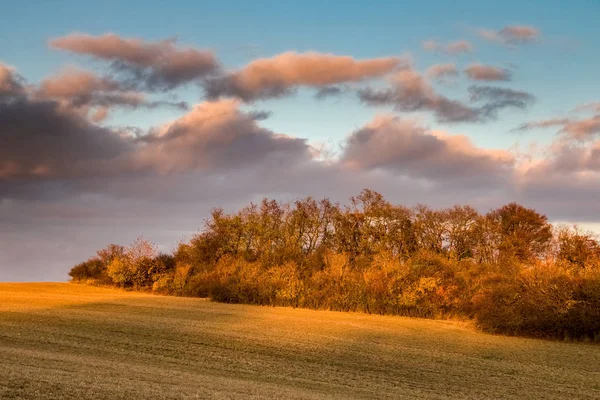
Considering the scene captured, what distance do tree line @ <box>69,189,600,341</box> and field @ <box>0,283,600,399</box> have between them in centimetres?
243

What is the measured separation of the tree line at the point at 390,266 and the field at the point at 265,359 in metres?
2.43

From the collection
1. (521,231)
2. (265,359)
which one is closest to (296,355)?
(265,359)

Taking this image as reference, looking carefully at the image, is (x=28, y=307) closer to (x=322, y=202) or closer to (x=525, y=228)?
(x=322, y=202)

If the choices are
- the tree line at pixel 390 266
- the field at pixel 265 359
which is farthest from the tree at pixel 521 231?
the field at pixel 265 359

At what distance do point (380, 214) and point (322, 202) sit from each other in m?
7.43

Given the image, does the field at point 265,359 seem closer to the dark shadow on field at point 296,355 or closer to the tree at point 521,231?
the dark shadow on field at point 296,355

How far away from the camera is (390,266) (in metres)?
51.7

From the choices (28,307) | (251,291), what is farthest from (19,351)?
(251,291)

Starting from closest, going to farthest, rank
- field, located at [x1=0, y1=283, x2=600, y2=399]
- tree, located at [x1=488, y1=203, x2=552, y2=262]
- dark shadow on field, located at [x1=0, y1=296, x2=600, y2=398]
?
field, located at [x1=0, y1=283, x2=600, y2=399] < dark shadow on field, located at [x1=0, y1=296, x2=600, y2=398] < tree, located at [x1=488, y1=203, x2=552, y2=262]

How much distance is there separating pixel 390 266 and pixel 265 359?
27641 mm

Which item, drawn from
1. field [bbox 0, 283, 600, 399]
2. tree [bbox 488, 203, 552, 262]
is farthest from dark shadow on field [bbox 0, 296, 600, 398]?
tree [bbox 488, 203, 552, 262]

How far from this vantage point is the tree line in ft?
123

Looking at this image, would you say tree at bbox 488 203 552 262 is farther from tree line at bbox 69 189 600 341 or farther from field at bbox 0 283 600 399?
field at bbox 0 283 600 399

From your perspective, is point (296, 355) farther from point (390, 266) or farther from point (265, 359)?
point (390, 266)
